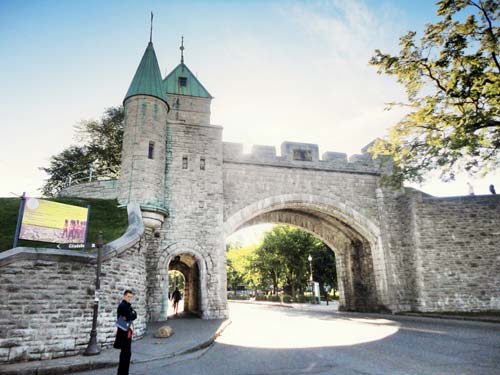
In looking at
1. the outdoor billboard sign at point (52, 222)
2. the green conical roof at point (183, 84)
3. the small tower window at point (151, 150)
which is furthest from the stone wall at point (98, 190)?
the green conical roof at point (183, 84)

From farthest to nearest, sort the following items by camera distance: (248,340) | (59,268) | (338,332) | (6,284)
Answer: (338,332), (248,340), (59,268), (6,284)

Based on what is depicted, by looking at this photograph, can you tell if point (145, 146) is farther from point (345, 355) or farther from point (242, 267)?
point (242, 267)

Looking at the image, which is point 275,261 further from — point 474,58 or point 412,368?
point 412,368

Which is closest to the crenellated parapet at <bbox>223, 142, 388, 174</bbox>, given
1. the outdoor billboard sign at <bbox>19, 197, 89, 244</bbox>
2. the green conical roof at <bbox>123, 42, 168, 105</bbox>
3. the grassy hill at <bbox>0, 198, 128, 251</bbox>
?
the green conical roof at <bbox>123, 42, 168, 105</bbox>

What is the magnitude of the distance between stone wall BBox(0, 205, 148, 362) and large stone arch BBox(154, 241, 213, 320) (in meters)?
5.31

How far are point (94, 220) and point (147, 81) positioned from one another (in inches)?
290

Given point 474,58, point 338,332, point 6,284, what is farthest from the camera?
point 474,58

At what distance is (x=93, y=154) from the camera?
2898cm

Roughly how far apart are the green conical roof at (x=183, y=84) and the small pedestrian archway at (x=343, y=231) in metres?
11.9

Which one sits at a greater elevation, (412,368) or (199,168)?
(199,168)

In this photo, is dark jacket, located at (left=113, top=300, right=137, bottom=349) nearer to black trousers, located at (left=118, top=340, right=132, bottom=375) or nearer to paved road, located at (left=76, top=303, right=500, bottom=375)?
black trousers, located at (left=118, top=340, right=132, bottom=375)

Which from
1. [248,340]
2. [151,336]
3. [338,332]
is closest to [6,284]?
[151,336]

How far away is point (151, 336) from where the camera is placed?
9.30 meters

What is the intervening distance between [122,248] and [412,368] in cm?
725
